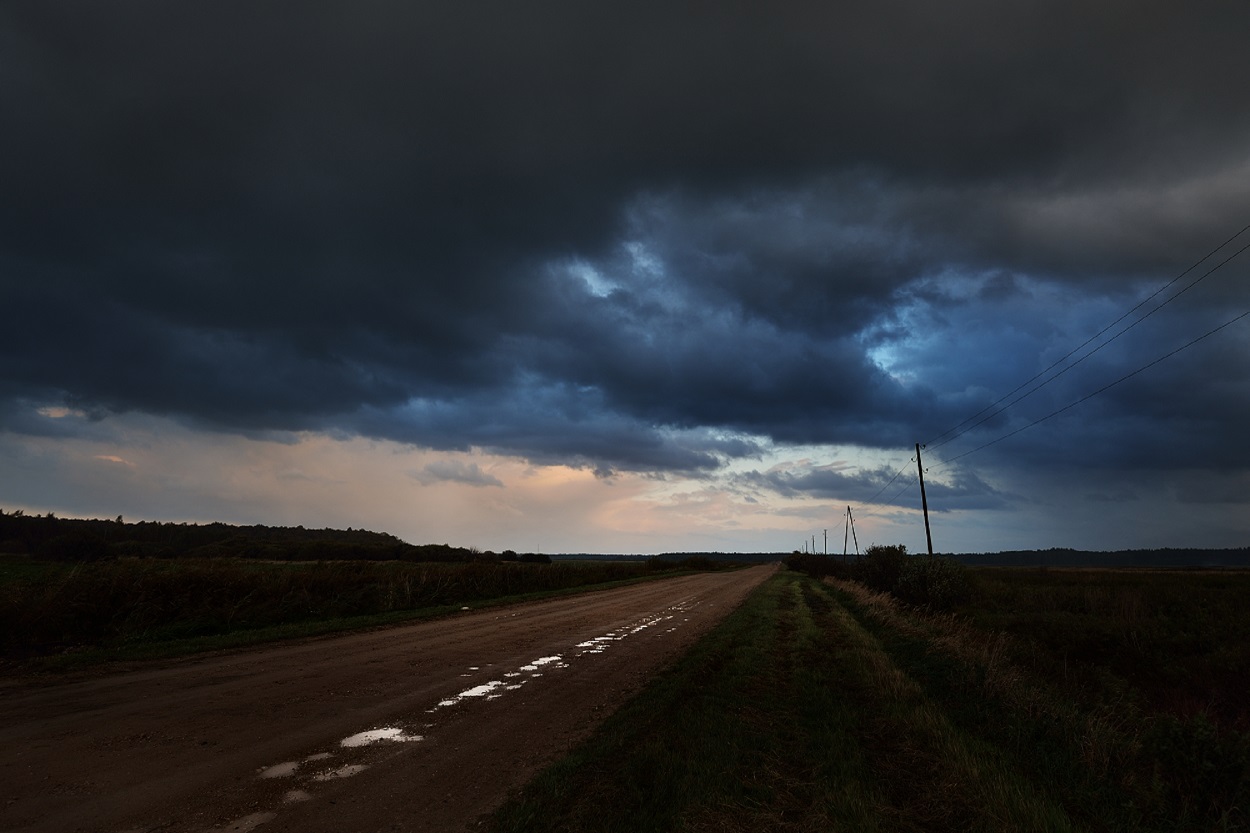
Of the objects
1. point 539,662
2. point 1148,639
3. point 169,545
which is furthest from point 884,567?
point 169,545

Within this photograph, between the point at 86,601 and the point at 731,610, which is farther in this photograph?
the point at 731,610

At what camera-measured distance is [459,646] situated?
15766 millimetres

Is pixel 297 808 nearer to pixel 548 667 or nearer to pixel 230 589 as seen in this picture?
pixel 548 667

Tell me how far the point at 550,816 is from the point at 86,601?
56.7ft

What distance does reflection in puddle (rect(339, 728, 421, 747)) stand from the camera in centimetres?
762

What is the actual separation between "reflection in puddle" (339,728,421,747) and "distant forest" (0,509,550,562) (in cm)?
4157

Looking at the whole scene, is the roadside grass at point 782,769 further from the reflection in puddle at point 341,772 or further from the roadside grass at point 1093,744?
the reflection in puddle at point 341,772

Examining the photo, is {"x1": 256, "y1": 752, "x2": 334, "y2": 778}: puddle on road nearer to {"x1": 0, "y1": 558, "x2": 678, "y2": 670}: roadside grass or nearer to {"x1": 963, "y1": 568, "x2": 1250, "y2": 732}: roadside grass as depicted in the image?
{"x1": 0, "y1": 558, "x2": 678, "y2": 670}: roadside grass

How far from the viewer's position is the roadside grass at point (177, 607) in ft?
46.1

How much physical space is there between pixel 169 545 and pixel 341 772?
94239 mm

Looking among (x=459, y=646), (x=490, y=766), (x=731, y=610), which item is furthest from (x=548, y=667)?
(x=731, y=610)

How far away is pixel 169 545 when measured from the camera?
3103 inches

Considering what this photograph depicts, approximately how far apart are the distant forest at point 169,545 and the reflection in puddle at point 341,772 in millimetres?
42865

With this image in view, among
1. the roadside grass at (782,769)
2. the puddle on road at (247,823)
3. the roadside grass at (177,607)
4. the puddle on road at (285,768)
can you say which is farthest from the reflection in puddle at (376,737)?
the roadside grass at (177,607)
